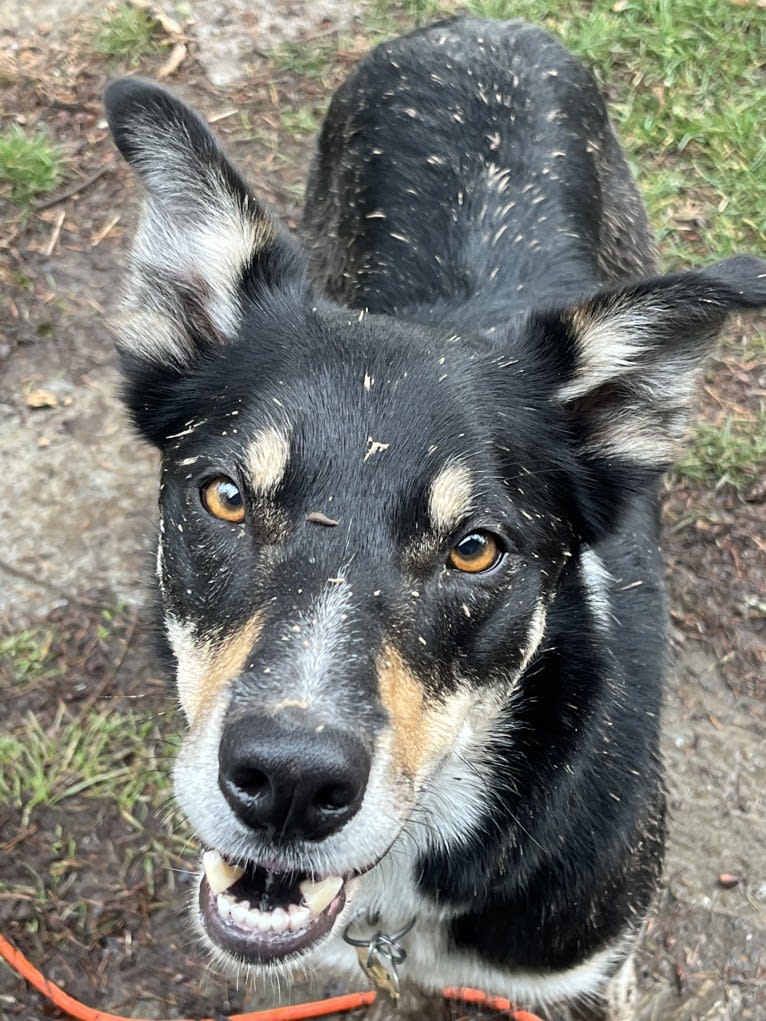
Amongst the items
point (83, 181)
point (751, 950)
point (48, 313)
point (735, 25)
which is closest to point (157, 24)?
point (83, 181)

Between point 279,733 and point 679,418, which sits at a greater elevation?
point 279,733

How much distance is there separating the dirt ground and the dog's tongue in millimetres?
1123

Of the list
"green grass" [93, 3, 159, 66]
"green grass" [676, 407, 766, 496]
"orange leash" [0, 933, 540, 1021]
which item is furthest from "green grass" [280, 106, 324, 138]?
"orange leash" [0, 933, 540, 1021]

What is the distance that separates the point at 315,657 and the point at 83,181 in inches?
176

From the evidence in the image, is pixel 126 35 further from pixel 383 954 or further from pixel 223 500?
pixel 383 954

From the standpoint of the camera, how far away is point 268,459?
2252 mm

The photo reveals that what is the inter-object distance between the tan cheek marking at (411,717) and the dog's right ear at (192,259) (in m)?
1.06

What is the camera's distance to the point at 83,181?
562 centimetres

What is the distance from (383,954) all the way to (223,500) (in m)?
1.45

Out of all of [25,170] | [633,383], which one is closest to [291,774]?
[633,383]

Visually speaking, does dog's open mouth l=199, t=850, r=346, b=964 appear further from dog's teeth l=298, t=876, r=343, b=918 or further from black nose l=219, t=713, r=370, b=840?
black nose l=219, t=713, r=370, b=840

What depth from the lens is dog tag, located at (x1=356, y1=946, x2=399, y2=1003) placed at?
2.87 meters

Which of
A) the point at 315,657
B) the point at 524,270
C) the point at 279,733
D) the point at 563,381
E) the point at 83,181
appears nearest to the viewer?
the point at 279,733

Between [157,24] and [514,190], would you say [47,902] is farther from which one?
[157,24]
